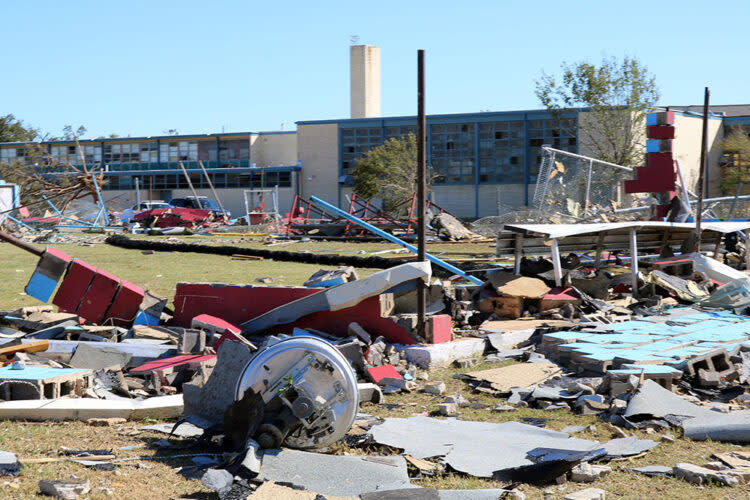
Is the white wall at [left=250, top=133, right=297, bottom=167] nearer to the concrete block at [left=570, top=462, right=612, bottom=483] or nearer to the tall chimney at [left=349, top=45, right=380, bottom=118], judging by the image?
the tall chimney at [left=349, top=45, right=380, bottom=118]

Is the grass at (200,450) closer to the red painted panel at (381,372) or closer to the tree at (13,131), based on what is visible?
the red painted panel at (381,372)

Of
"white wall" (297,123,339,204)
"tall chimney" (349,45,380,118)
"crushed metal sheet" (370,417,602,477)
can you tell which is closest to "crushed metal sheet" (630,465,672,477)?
"crushed metal sheet" (370,417,602,477)

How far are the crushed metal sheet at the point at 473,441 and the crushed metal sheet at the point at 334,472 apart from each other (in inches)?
17.4

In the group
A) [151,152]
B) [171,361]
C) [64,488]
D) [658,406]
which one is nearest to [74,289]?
[171,361]

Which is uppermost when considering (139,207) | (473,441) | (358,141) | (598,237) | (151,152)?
(358,141)

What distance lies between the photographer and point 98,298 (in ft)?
33.2

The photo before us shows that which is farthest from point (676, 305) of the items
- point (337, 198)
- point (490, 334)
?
point (337, 198)

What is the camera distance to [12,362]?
25.7 feet

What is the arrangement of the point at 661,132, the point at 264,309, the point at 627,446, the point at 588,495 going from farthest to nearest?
the point at 661,132 → the point at 264,309 → the point at 627,446 → the point at 588,495

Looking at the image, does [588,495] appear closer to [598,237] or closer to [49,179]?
[598,237]

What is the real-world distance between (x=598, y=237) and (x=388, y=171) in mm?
35380

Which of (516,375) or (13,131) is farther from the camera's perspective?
(13,131)

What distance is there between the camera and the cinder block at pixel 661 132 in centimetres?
1953

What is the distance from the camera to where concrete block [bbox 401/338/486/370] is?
8.73 metres
